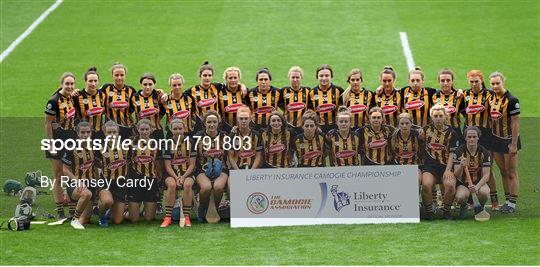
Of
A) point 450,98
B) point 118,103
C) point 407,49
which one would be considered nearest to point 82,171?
point 118,103

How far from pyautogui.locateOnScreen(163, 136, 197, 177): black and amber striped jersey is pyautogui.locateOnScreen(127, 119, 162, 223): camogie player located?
0.13m

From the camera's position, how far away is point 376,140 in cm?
1484

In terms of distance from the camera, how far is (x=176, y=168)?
1477cm

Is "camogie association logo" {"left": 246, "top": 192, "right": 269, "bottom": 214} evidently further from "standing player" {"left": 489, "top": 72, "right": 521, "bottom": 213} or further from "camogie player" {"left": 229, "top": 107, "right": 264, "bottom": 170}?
"standing player" {"left": 489, "top": 72, "right": 521, "bottom": 213}

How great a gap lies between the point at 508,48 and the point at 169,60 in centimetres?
716

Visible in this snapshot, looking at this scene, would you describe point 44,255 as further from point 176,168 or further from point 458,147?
point 458,147

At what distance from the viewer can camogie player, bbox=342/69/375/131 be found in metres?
15.6

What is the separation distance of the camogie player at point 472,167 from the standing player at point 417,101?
94cm

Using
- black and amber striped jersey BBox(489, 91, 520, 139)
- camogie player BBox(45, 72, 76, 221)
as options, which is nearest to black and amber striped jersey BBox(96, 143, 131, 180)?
camogie player BBox(45, 72, 76, 221)

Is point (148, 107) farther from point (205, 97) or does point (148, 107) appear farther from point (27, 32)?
point (27, 32)

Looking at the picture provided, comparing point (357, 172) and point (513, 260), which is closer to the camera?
point (513, 260)

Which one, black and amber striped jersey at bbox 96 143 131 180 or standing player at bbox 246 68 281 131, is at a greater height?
standing player at bbox 246 68 281 131

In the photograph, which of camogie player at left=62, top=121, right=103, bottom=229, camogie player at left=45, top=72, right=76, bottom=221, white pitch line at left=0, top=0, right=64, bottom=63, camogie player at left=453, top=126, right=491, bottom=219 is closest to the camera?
camogie player at left=453, top=126, right=491, bottom=219

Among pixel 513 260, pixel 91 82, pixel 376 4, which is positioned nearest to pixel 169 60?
pixel 376 4
